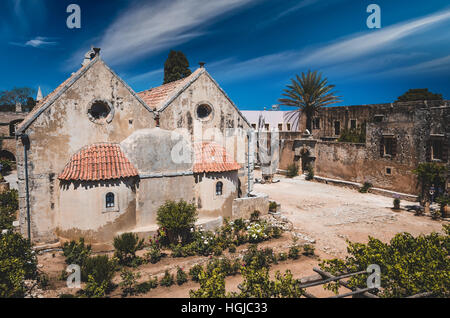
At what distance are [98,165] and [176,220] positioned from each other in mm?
4624

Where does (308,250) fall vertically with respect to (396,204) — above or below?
below

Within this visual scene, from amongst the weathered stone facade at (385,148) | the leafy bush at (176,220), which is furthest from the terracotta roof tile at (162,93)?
the weathered stone facade at (385,148)

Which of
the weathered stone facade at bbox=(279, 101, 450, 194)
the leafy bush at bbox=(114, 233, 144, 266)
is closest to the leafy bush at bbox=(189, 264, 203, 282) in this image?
the leafy bush at bbox=(114, 233, 144, 266)

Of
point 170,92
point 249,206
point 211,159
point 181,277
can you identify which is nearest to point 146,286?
point 181,277

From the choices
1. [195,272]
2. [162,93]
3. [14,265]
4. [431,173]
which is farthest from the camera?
[431,173]

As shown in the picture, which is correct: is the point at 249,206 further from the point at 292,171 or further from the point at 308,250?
the point at 292,171

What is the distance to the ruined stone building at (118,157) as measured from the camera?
13266mm

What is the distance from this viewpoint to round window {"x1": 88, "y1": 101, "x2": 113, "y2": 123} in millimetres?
14324

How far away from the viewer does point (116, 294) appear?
1042cm

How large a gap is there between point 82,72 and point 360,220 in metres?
18.9

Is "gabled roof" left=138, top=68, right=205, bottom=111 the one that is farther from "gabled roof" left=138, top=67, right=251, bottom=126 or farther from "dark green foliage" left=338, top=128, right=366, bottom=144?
"dark green foliage" left=338, top=128, right=366, bottom=144

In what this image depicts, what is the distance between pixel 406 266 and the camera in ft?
24.1

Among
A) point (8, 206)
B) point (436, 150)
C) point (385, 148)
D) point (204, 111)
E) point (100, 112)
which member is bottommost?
point (8, 206)

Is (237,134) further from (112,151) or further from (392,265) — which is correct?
(392,265)
